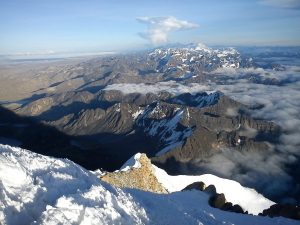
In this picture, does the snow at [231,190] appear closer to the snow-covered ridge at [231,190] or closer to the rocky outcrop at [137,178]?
the snow-covered ridge at [231,190]

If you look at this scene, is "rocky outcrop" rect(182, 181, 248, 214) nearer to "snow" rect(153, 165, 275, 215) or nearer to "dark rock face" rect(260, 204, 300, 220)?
"dark rock face" rect(260, 204, 300, 220)

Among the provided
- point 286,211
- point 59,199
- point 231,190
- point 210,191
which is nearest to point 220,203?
point 210,191

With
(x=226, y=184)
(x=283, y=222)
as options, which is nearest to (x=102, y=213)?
(x=283, y=222)

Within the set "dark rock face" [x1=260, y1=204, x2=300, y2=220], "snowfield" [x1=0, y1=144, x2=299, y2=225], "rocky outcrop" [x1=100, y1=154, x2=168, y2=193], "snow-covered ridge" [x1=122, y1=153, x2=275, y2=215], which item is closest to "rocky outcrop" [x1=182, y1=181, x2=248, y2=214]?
"dark rock face" [x1=260, y1=204, x2=300, y2=220]

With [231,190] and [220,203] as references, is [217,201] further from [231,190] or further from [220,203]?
[231,190]

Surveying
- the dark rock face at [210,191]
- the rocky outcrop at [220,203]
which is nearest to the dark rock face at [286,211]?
the rocky outcrop at [220,203]

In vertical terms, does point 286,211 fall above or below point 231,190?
above

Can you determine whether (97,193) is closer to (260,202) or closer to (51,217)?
(51,217)

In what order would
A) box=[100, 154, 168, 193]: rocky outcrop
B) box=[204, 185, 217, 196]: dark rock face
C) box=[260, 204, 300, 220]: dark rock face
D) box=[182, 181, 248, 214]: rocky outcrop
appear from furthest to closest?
box=[204, 185, 217, 196]: dark rock face → box=[100, 154, 168, 193]: rocky outcrop → box=[182, 181, 248, 214]: rocky outcrop → box=[260, 204, 300, 220]: dark rock face
